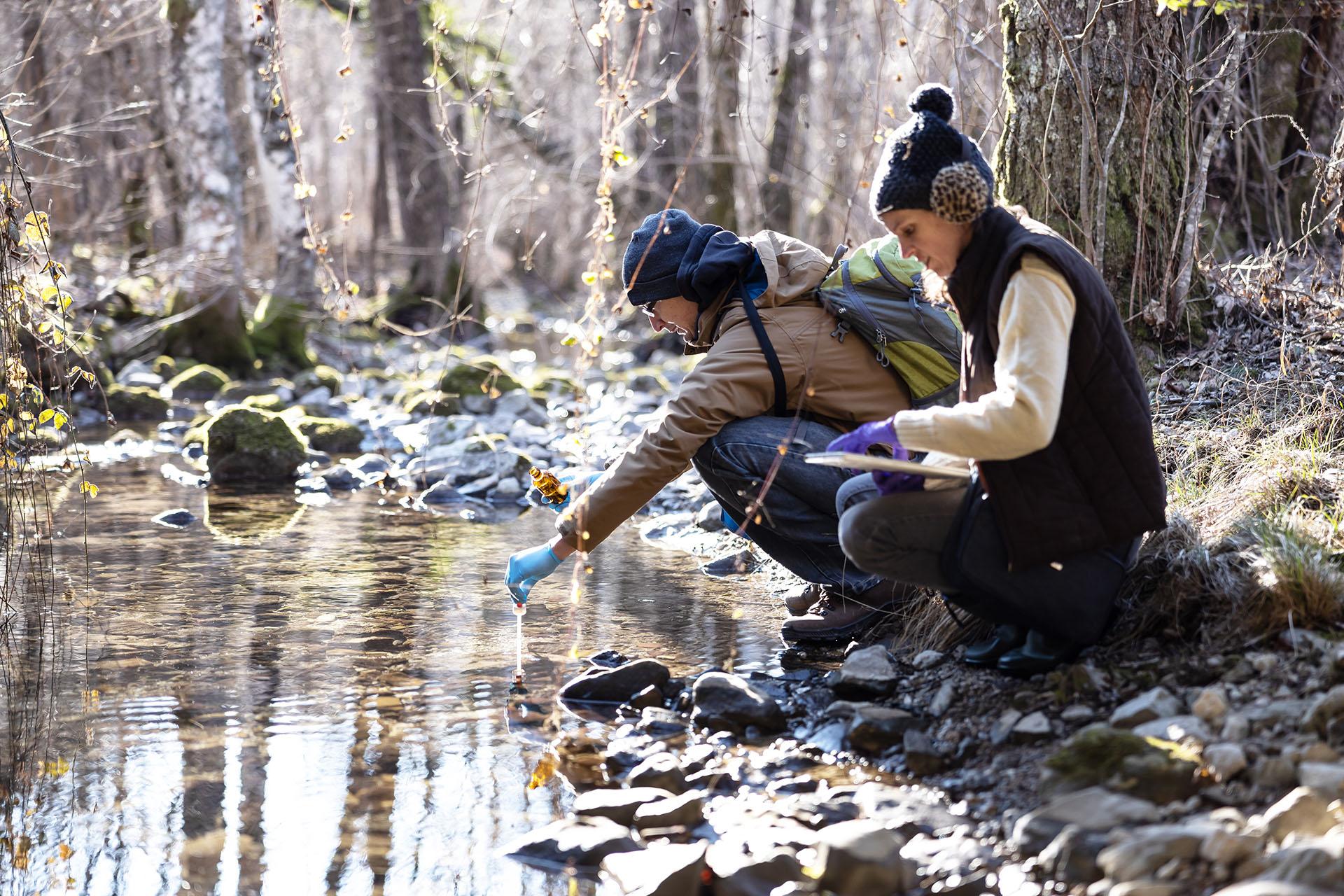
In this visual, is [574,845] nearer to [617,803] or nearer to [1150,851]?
[617,803]

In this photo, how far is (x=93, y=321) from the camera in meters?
10.4

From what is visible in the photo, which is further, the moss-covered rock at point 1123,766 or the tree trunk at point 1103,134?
the tree trunk at point 1103,134

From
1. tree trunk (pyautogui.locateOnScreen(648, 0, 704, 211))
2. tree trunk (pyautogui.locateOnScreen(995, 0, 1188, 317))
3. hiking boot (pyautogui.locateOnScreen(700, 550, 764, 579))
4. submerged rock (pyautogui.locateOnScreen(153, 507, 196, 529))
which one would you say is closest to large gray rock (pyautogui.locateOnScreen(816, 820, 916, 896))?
hiking boot (pyautogui.locateOnScreen(700, 550, 764, 579))

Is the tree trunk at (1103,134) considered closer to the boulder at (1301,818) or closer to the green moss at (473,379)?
the boulder at (1301,818)

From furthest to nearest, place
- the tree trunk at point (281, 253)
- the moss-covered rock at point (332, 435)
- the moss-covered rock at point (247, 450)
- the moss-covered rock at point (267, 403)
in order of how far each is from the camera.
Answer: the tree trunk at point (281, 253) → the moss-covered rock at point (267, 403) → the moss-covered rock at point (332, 435) → the moss-covered rock at point (247, 450)

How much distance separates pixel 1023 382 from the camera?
2.46m

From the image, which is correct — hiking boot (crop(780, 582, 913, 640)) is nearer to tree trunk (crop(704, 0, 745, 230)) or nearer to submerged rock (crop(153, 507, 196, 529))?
submerged rock (crop(153, 507, 196, 529))

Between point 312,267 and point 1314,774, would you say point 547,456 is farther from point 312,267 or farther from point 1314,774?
point 312,267

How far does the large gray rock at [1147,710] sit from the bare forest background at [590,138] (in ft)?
5.64

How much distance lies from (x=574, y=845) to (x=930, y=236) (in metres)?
1.44

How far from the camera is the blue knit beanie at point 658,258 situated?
11.7 feet

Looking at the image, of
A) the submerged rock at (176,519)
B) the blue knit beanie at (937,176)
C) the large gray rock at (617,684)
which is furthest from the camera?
the submerged rock at (176,519)

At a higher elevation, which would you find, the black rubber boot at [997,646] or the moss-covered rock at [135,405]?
the moss-covered rock at [135,405]

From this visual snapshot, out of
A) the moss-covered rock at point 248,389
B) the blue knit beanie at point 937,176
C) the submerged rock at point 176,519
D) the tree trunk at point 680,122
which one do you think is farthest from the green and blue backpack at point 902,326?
the tree trunk at point 680,122
